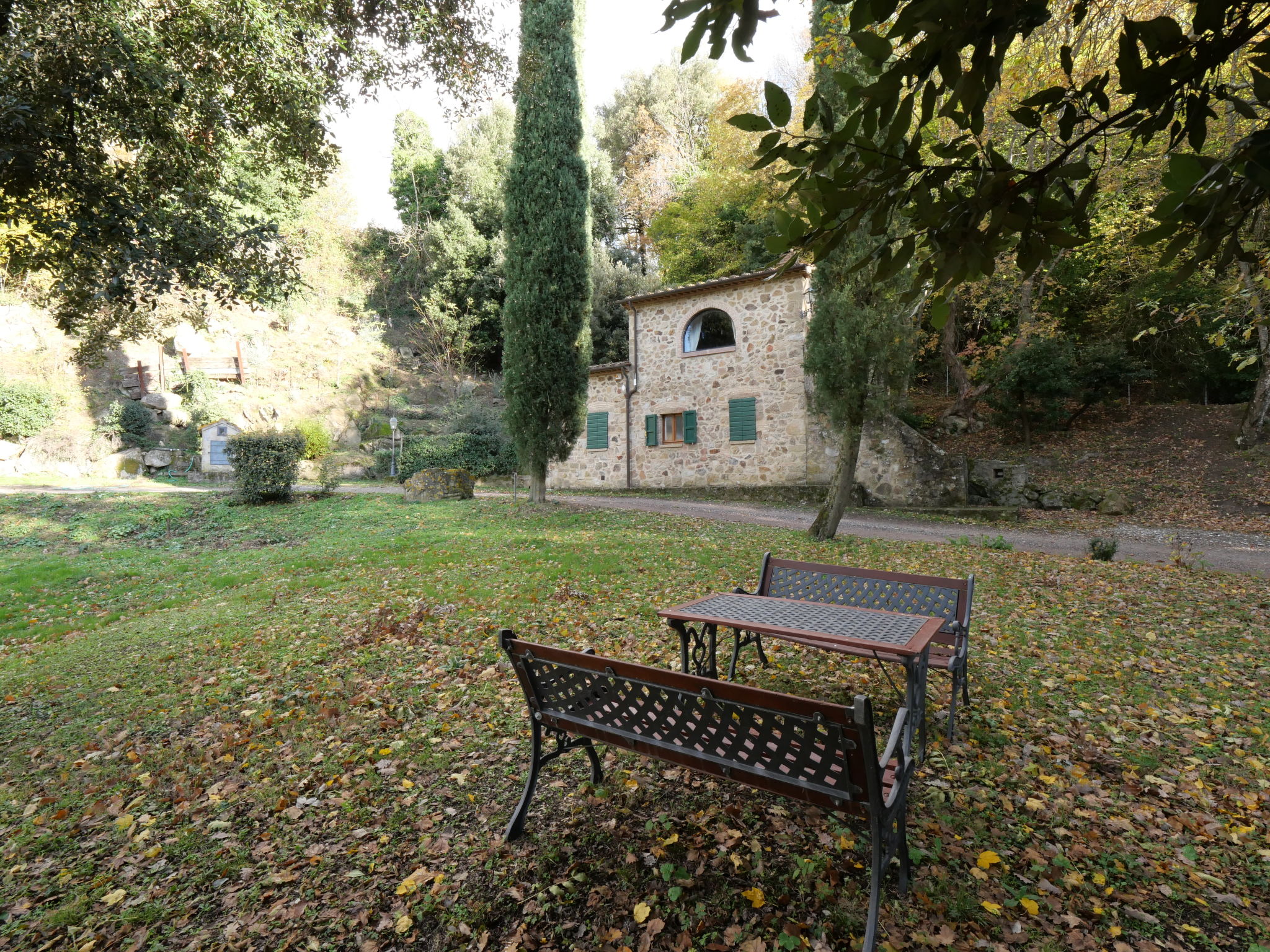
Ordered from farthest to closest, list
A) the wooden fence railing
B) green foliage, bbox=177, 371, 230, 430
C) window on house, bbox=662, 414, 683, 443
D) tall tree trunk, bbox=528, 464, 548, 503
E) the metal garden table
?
the wooden fence railing
green foliage, bbox=177, 371, 230, 430
window on house, bbox=662, 414, 683, 443
tall tree trunk, bbox=528, 464, 548, 503
the metal garden table

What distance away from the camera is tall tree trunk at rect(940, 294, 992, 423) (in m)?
17.4

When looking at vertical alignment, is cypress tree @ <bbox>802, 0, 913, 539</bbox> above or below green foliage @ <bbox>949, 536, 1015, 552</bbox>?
above

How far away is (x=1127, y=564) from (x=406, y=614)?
884 cm

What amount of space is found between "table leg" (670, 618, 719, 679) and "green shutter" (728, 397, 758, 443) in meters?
12.5

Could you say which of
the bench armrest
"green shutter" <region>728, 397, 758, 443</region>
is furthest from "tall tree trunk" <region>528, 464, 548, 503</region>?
the bench armrest

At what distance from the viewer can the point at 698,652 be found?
14.2 ft

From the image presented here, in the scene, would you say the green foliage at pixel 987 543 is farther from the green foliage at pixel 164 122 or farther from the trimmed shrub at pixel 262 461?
the trimmed shrub at pixel 262 461

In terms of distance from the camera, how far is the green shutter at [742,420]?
16.4 m

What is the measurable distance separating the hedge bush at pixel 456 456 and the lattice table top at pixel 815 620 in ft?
59.9

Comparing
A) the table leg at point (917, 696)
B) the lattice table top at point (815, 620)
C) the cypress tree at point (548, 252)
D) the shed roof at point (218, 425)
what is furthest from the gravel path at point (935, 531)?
the table leg at point (917, 696)

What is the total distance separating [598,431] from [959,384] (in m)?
11.1

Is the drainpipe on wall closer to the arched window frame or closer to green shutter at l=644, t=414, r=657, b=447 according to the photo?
green shutter at l=644, t=414, r=657, b=447

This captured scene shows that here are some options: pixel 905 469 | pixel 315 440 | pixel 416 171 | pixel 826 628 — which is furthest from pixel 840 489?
pixel 416 171

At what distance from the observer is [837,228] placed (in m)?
1.70
